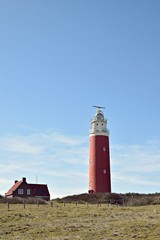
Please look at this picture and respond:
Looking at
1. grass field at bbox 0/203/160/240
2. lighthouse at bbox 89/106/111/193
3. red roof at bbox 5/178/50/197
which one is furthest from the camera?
red roof at bbox 5/178/50/197

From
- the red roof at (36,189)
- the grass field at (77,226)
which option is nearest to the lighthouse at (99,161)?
the red roof at (36,189)

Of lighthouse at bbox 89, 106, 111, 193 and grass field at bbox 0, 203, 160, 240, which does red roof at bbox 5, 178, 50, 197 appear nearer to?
lighthouse at bbox 89, 106, 111, 193

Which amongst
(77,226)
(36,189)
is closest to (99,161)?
(36,189)

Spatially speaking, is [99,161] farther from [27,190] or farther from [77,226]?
[77,226]

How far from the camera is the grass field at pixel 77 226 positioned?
23.6 meters

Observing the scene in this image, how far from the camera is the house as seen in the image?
205 feet

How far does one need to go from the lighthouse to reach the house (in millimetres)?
→ 11901

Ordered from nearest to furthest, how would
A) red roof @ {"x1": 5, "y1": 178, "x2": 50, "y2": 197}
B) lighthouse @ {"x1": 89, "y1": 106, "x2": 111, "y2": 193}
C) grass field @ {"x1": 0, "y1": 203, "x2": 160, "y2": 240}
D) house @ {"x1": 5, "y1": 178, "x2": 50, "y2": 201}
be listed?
grass field @ {"x1": 0, "y1": 203, "x2": 160, "y2": 240} → lighthouse @ {"x1": 89, "y1": 106, "x2": 111, "y2": 193} → house @ {"x1": 5, "y1": 178, "x2": 50, "y2": 201} → red roof @ {"x1": 5, "y1": 178, "x2": 50, "y2": 197}

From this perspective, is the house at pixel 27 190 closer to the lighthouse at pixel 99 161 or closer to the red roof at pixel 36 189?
the red roof at pixel 36 189

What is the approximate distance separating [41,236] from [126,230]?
5.21 metres

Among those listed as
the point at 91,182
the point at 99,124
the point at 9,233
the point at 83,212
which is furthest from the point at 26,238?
the point at 99,124

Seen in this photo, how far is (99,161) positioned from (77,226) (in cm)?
2866

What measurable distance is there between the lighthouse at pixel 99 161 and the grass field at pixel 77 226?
1995cm

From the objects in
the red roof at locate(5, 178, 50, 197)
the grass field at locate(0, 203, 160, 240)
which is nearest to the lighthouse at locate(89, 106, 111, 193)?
the red roof at locate(5, 178, 50, 197)
